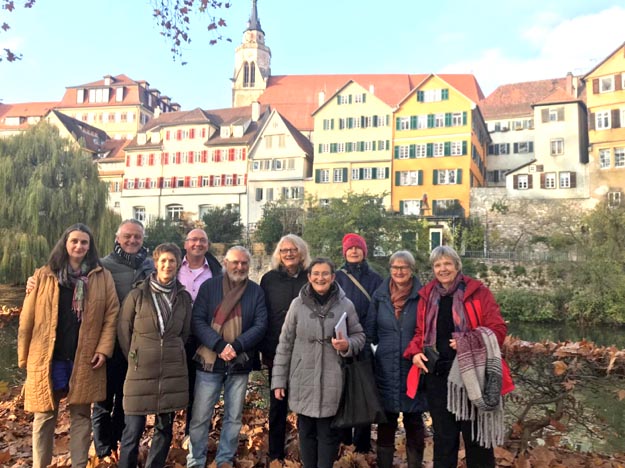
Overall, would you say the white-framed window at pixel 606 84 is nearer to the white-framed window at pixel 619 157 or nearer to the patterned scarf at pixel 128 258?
the white-framed window at pixel 619 157

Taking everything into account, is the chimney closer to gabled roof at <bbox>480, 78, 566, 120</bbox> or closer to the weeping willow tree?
gabled roof at <bbox>480, 78, 566, 120</bbox>

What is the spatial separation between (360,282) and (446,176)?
119ft

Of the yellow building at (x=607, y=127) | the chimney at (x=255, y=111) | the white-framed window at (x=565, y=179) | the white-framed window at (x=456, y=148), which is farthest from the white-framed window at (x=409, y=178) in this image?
the chimney at (x=255, y=111)

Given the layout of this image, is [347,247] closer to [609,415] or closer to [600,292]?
[609,415]

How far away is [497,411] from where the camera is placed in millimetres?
3656

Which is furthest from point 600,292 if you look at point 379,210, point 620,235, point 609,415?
point 609,415

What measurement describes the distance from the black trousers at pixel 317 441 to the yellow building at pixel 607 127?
36729 millimetres

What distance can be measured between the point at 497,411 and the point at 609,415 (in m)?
2.74

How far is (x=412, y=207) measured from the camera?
131 ft

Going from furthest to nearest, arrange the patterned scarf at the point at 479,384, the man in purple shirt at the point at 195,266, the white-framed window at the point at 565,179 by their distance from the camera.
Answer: the white-framed window at the point at 565,179, the man in purple shirt at the point at 195,266, the patterned scarf at the point at 479,384

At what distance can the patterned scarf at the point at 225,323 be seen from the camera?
4.13 m

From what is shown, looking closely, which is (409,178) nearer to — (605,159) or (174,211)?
(605,159)

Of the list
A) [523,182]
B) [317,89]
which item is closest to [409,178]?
[523,182]

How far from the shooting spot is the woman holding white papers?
13.2 feet
